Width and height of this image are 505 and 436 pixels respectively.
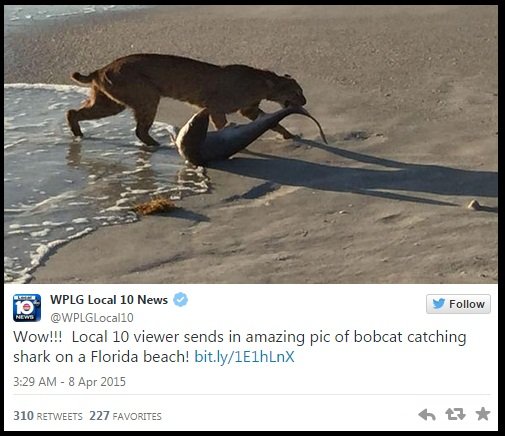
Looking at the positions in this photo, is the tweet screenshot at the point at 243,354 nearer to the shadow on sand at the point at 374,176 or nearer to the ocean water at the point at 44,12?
the shadow on sand at the point at 374,176

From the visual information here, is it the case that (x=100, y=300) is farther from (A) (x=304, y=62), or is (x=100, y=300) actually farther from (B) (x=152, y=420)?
(A) (x=304, y=62)

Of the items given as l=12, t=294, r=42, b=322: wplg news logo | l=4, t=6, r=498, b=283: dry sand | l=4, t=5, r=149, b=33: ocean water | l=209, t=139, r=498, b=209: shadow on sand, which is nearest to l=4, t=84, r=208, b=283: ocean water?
l=4, t=6, r=498, b=283: dry sand

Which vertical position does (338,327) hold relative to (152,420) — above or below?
above

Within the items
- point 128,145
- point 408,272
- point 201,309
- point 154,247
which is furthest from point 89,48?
point 201,309

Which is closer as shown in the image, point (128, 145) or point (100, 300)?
point (100, 300)

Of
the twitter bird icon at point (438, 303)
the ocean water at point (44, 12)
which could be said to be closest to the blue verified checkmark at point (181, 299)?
the twitter bird icon at point (438, 303)

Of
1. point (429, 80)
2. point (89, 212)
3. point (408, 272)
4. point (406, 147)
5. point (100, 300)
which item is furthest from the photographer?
point (429, 80)

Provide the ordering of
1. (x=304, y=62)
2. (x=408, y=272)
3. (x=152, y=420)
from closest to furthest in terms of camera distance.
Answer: (x=152, y=420) → (x=408, y=272) → (x=304, y=62)

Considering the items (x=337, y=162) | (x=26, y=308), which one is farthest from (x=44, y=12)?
(x=26, y=308)
